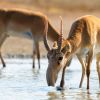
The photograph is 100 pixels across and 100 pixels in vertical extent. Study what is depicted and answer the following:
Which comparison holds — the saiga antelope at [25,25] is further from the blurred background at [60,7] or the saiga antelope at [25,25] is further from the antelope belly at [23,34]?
the blurred background at [60,7]

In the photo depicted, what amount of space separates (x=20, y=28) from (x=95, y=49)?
581cm

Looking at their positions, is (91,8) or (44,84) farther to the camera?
(91,8)

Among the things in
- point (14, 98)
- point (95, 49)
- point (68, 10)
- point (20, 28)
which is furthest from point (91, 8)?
point (14, 98)

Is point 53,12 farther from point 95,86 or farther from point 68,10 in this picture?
point 95,86

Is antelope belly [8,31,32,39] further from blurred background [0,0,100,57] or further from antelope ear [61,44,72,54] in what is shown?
blurred background [0,0,100,57]

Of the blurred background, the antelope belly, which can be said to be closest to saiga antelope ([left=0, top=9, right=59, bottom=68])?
the antelope belly

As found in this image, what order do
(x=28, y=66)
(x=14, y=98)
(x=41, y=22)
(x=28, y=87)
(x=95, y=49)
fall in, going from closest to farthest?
(x=14, y=98) < (x=28, y=87) < (x=95, y=49) < (x=28, y=66) < (x=41, y=22)

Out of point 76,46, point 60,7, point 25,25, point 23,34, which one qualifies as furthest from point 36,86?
point 60,7

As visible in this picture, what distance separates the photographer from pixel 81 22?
11.1 meters

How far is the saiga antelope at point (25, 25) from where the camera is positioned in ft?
53.6

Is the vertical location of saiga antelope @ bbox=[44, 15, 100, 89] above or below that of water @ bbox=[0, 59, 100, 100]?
above

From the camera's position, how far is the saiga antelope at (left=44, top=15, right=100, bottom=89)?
10.1 metres

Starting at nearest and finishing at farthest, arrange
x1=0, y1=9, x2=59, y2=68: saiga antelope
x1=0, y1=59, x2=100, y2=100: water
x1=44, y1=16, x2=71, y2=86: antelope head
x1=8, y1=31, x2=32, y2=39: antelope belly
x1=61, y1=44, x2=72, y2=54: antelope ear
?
x1=0, y1=59, x2=100, y2=100: water, x1=44, y1=16, x2=71, y2=86: antelope head, x1=61, y1=44, x2=72, y2=54: antelope ear, x1=0, y1=9, x2=59, y2=68: saiga antelope, x1=8, y1=31, x2=32, y2=39: antelope belly

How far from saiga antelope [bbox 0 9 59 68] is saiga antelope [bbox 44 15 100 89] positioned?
471 cm
